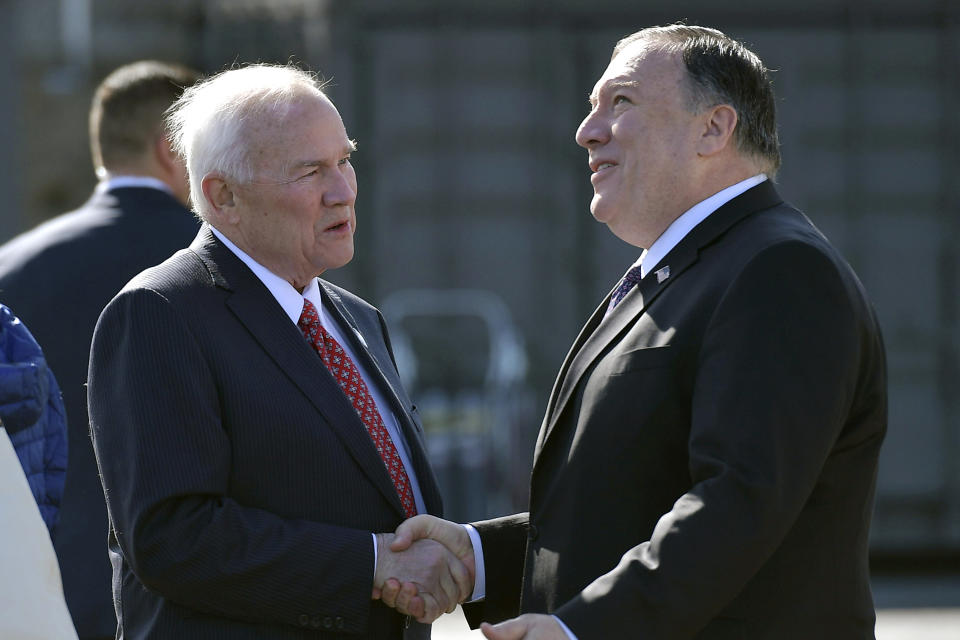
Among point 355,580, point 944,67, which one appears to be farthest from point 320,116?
point 944,67

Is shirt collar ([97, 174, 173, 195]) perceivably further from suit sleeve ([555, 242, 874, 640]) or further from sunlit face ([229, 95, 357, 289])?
suit sleeve ([555, 242, 874, 640])

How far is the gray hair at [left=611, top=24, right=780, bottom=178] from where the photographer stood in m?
2.35

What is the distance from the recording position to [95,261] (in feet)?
10.9

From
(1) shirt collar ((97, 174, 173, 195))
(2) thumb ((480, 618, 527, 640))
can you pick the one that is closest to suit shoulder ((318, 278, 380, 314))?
(1) shirt collar ((97, 174, 173, 195))

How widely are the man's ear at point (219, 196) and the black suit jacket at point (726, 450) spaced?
2.38 ft

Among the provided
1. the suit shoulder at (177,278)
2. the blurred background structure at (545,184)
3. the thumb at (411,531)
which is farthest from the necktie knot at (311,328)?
the blurred background structure at (545,184)

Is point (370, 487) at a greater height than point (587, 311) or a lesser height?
greater

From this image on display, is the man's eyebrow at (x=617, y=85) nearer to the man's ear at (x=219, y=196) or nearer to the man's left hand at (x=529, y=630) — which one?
the man's ear at (x=219, y=196)

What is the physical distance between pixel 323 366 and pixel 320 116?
0.48 metres

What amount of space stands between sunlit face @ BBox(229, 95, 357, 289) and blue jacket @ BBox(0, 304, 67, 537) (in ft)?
1.44

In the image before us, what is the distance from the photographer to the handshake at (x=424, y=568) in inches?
93.4

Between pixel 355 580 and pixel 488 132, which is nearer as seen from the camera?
pixel 355 580

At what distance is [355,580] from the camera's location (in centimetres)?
232

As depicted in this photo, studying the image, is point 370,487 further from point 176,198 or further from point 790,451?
point 176,198
